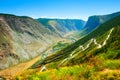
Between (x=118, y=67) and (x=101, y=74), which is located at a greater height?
(x=118, y=67)

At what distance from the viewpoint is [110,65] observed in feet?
192

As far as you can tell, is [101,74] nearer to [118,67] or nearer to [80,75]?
[80,75]

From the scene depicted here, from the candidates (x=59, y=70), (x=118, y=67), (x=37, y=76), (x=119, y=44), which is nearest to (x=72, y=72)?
(x=59, y=70)

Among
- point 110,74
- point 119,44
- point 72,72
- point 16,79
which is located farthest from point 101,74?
point 119,44

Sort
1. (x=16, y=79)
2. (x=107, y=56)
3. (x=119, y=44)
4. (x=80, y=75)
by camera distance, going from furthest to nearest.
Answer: (x=119, y=44), (x=107, y=56), (x=16, y=79), (x=80, y=75)

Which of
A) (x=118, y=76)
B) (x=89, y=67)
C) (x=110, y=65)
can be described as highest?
(x=110, y=65)

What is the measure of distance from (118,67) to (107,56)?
79428 millimetres

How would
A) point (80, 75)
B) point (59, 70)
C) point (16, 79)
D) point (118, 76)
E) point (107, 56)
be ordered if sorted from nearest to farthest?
point (118, 76) < point (80, 75) < point (16, 79) < point (59, 70) < point (107, 56)

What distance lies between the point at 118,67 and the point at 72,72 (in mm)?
11574

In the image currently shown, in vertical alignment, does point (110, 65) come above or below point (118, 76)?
above

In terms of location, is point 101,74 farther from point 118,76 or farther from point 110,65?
point 110,65

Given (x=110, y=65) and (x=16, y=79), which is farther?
(x=110, y=65)

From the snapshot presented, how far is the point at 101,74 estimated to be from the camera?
151 feet

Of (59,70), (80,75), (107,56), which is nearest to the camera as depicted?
(80,75)
